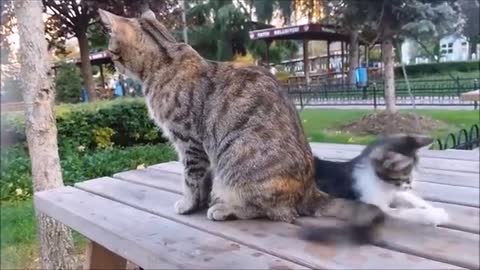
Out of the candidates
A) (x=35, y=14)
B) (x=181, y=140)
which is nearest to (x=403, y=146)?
(x=181, y=140)

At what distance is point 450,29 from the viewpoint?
1.39 ft

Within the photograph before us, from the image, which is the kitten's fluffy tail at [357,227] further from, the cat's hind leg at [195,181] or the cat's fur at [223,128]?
the cat's hind leg at [195,181]

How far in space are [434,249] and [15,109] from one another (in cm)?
61

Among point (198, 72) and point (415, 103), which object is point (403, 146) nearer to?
point (415, 103)

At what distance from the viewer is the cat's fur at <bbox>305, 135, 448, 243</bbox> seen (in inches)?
19.1

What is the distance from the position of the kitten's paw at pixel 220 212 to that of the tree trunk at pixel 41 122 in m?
0.46

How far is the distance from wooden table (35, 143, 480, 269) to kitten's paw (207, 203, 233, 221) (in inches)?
0.5

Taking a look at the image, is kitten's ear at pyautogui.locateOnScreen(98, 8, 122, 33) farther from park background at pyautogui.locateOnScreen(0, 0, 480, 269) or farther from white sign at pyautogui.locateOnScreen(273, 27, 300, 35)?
white sign at pyautogui.locateOnScreen(273, 27, 300, 35)

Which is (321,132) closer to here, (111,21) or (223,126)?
(223,126)

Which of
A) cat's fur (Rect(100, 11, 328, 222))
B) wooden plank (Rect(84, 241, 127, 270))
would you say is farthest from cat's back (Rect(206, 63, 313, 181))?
wooden plank (Rect(84, 241, 127, 270))

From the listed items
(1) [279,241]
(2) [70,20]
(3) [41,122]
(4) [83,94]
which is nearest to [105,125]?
(4) [83,94]

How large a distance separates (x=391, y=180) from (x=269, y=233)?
0.24m

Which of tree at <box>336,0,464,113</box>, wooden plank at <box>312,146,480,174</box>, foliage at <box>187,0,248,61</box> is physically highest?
foliage at <box>187,0,248,61</box>

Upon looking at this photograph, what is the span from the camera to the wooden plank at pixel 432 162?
21.0 inches
